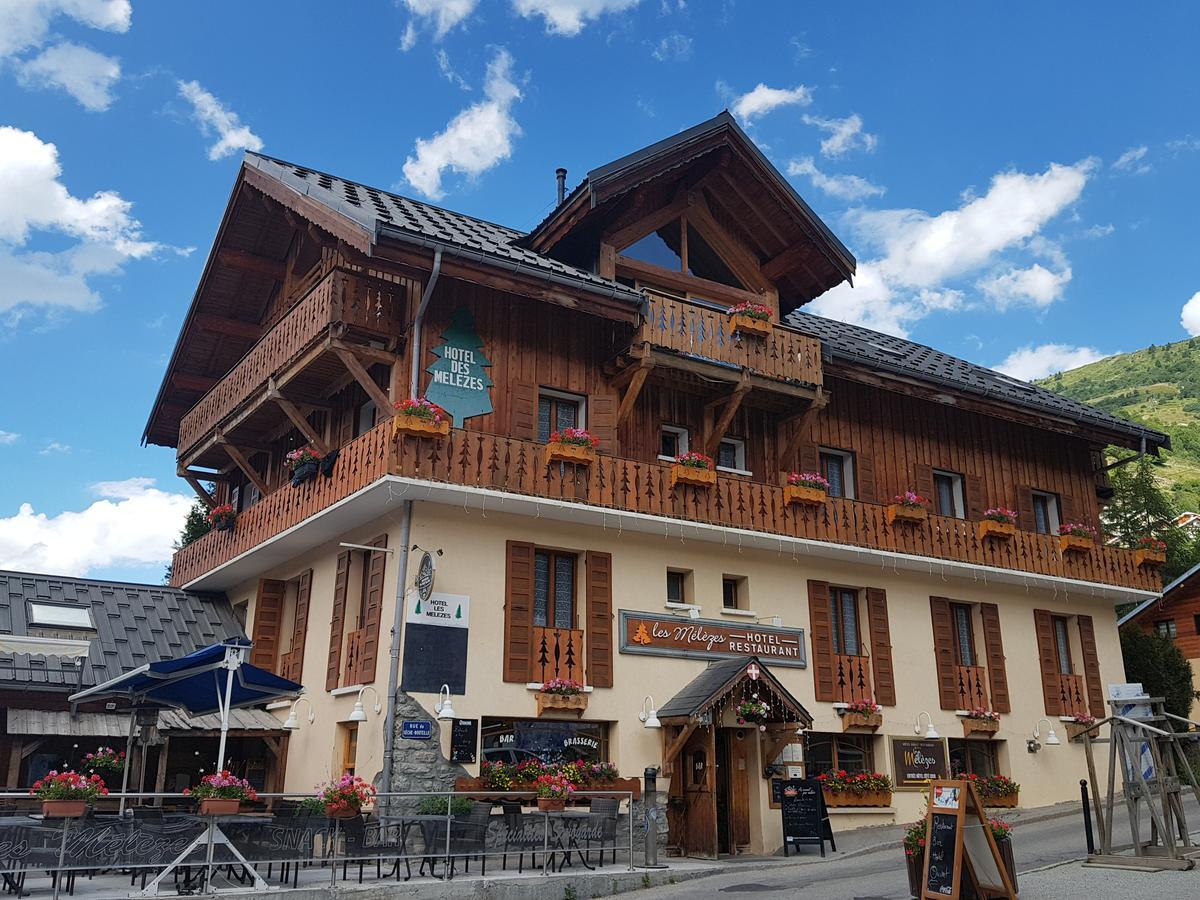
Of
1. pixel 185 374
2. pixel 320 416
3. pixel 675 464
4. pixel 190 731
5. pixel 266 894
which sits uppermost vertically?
pixel 185 374

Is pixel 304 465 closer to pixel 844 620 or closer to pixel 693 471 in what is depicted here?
pixel 693 471

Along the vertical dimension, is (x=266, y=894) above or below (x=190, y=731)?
below

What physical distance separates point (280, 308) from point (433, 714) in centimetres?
1052

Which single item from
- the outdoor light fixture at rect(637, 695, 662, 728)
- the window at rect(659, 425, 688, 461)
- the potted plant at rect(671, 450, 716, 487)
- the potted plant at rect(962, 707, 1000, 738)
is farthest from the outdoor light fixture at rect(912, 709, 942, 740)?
the window at rect(659, 425, 688, 461)

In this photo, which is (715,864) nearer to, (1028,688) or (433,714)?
(433,714)

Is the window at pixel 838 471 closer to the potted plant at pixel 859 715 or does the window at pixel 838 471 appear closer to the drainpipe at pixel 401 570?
the potted plant at pixel 859 715

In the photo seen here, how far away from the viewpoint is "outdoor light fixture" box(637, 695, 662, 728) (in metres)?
17.4

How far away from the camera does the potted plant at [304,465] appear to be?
1867 cm

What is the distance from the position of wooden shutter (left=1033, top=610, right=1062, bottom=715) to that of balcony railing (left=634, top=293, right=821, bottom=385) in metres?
7.70

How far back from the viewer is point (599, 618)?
17.7m

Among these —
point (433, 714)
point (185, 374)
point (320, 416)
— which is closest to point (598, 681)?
point (433, 714)

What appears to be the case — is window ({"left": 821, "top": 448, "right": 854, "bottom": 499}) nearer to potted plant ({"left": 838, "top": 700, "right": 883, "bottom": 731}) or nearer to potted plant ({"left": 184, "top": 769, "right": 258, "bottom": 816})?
potted plant ({"left": 838, "top": 700, "right": 883, "bottom": 731})

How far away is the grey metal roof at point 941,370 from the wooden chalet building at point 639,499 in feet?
0.42

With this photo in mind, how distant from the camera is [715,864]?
1580 centimetres
